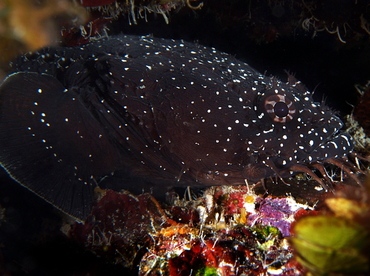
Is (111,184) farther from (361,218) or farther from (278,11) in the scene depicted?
(278,11)

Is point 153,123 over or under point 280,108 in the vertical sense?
under

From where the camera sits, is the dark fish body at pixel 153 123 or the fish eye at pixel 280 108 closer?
the fish eye at pixel 280 108

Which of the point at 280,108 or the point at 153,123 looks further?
the point at 153,123

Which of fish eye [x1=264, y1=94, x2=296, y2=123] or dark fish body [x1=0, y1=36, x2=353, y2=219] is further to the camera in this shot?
dark fish body [x1=0, y1=36, x2=353, y2=219]
